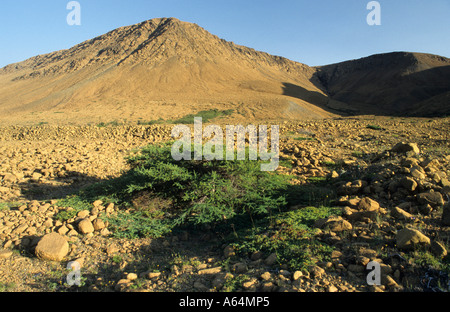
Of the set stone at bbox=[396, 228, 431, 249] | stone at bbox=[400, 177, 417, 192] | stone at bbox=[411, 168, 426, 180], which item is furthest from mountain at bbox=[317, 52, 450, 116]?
stone at bbox=[396, 228, 431, 249]

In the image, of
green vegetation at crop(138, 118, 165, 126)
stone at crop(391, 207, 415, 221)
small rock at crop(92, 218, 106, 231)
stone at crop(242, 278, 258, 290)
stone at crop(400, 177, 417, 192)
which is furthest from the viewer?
green vegetation at crop(138, 118, 165, 126)

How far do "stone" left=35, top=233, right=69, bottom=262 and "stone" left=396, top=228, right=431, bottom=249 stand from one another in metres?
3.76

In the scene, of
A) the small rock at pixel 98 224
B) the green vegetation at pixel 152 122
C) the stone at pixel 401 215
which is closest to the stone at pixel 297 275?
the stone at pixel 401 215

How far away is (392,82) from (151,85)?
39143mm

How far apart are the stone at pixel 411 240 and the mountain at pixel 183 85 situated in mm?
18316

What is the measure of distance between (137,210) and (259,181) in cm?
209

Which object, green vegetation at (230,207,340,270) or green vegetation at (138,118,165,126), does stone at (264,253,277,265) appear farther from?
green vegetation at (138,118,165,126)

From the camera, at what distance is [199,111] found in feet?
75.2

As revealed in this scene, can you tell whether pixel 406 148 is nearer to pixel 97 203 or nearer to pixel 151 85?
pixel 97 203

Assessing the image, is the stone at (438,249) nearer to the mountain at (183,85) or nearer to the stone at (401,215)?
the stone at (401,215)

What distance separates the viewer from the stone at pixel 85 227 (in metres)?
3.91

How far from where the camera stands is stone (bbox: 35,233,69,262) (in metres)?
3.29
